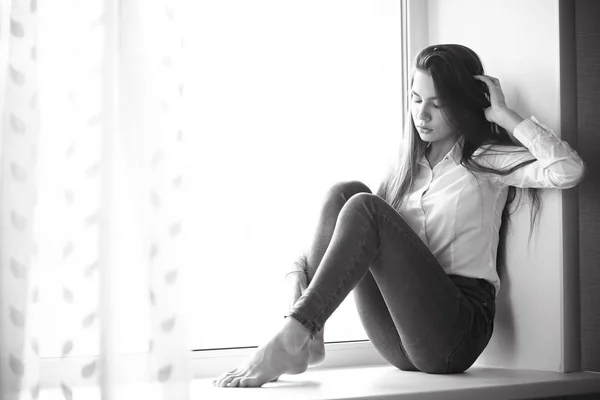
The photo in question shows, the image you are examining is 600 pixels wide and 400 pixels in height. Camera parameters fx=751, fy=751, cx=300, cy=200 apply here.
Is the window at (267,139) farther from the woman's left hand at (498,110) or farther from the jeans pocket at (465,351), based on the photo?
the jeans pocket at (465,351)

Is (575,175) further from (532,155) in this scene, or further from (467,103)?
(467,103)

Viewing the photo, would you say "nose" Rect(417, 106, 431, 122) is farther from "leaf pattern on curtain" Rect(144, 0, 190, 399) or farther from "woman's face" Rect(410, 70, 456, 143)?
"leaf pattern on curtain" Rect(144, 0, 190, 399)

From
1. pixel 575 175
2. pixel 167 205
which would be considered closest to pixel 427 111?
pixel 575 175

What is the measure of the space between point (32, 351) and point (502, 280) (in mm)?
1239

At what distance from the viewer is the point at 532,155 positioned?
1899mm

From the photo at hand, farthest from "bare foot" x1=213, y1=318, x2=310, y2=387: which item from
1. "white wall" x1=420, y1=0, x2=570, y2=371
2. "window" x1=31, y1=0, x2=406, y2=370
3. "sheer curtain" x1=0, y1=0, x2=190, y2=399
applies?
"white wall" x1=420, y1=0, x2=570, y2=371

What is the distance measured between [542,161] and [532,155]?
72 millimetres

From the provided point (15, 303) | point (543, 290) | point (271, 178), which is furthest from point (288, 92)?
point (15, 303)

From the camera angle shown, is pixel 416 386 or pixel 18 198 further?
pixel 416 386

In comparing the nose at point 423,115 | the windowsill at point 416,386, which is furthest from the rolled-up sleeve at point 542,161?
the windowsill at point 416,386

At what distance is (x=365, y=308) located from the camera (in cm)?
193

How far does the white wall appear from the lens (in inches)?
75.9

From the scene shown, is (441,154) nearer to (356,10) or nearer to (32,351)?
(356,10)

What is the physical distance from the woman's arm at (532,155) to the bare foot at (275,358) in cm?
69
